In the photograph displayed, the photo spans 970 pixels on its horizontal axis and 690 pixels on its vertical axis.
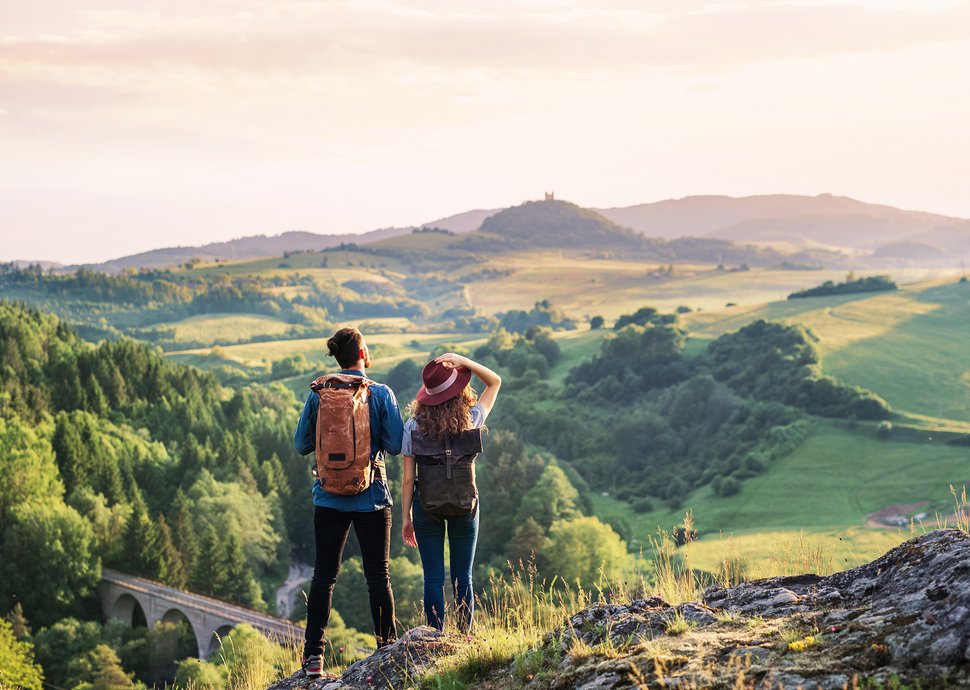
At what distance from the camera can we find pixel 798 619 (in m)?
6.67

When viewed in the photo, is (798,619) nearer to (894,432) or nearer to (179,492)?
(179,492)

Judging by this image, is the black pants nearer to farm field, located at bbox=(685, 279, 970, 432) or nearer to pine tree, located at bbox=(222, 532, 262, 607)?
pine tree, located at bbox=(222, 532, 262, 607)

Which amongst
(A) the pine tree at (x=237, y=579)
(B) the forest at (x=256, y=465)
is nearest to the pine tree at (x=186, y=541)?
(B) the forest at (x=256, y=465)

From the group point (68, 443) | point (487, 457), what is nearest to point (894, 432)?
point (487, 457)

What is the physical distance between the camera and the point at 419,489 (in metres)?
8.45

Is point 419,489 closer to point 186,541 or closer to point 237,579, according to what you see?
point 237,579

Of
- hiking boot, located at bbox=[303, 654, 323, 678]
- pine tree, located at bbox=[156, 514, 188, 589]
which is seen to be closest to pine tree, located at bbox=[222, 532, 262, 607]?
pine tree, located at bbox=[156, 514, 188, 589]

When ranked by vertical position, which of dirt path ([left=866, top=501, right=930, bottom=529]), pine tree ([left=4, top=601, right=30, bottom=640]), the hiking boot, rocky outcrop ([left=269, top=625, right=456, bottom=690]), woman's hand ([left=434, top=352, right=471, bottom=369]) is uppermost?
woman's hand ([left=434, top=352, right=471, bottom=369])

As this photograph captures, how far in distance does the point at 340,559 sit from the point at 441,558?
992 mm

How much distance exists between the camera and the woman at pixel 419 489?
8359 millimetres

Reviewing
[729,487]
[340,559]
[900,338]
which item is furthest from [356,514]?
[900,338]

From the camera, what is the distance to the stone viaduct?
1999 inches

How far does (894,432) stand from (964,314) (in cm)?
5571

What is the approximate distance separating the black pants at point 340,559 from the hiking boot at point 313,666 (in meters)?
0.05
